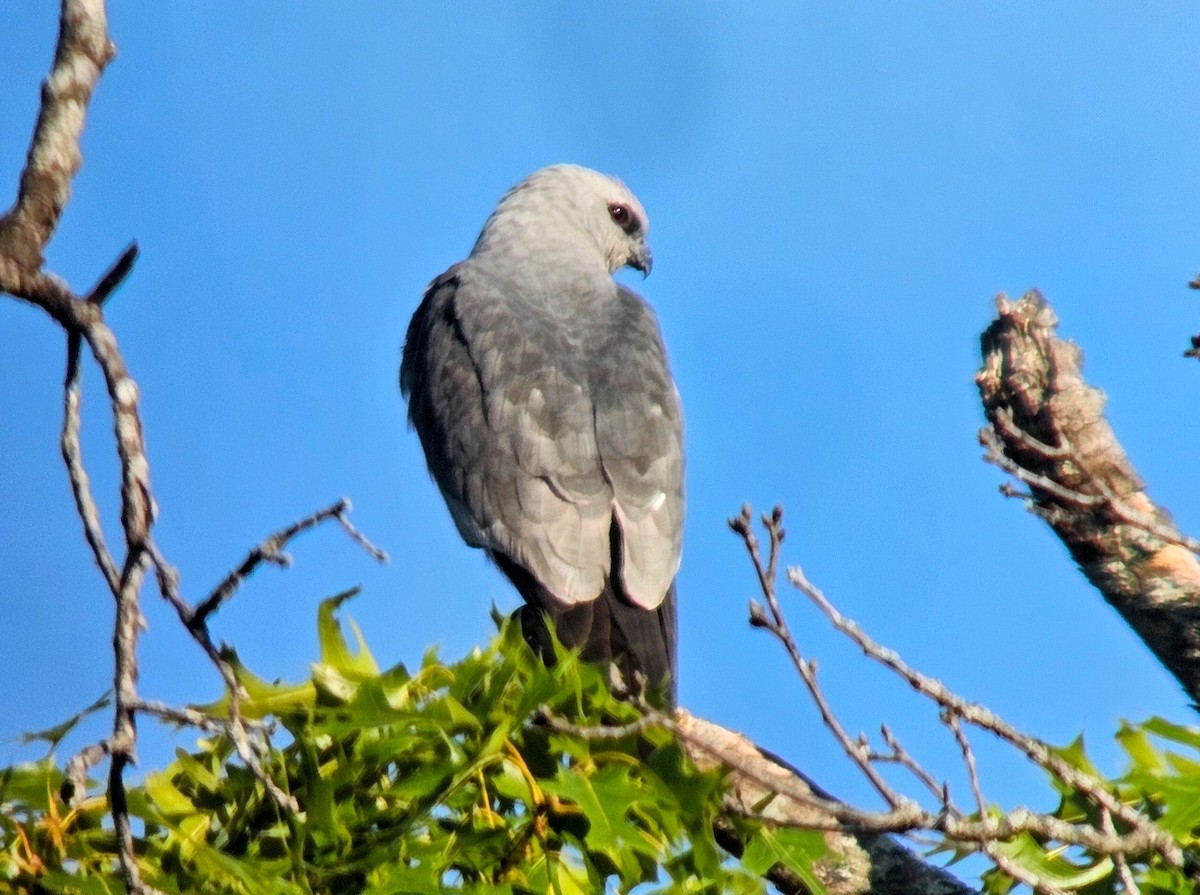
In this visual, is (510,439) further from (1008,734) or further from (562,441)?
(1008,734)

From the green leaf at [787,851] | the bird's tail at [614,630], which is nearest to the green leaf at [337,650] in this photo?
the green leaf at [787,851]

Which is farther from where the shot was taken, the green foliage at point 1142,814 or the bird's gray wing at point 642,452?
the bird's gray wing at point 642,452

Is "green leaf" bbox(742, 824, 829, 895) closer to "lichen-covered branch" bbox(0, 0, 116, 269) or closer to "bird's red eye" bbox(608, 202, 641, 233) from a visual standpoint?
"lichen-covered branch" bbox(0, 0, 116, 269)

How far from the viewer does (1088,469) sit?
445 centimetres

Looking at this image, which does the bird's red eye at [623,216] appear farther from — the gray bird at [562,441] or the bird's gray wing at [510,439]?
the bird's gray wing at [510,439]

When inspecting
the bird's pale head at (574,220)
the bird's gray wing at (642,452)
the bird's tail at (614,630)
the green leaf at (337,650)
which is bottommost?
the green leaf at (337,650)

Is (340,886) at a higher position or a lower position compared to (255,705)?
lower

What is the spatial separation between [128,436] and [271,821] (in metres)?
0.84

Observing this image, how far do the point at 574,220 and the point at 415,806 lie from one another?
5.19 m

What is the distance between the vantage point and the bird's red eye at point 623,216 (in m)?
7.74

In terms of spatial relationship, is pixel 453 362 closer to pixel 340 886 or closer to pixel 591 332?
pixel 591 332

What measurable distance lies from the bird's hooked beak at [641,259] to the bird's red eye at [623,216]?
128mm

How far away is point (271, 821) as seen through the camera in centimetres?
253

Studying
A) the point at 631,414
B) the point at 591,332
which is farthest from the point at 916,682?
the point at 591,332
